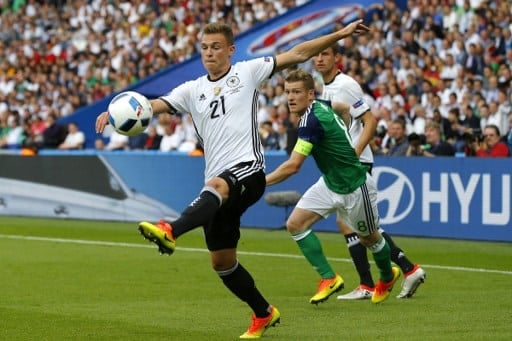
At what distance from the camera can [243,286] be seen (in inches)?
349

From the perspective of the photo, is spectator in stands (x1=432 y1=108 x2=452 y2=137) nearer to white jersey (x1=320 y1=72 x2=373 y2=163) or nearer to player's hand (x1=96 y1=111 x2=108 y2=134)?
white jersey (x1=320 y1=72 x2=373 y2=163)

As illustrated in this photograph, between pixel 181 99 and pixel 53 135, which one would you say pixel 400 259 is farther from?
pixel 53 135

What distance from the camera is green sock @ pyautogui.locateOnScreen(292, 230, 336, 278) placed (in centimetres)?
1125

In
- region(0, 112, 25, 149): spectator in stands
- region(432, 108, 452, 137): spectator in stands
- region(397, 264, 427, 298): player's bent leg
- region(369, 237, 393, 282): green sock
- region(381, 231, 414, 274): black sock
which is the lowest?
region(0, 112, 25, 149): spectator in stands

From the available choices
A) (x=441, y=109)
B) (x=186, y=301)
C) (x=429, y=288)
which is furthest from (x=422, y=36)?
(x=186, y=301)

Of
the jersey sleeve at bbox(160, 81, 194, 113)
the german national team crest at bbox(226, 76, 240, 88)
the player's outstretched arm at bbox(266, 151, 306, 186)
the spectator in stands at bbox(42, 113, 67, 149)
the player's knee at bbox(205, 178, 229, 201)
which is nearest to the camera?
the player's knee at bbox(205, 178, 229, 201)

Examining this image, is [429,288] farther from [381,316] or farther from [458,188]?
[458,188]

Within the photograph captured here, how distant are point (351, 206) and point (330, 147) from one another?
0.61 meters

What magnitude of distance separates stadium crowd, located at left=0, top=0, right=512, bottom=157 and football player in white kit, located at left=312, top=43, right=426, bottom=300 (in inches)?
48.0

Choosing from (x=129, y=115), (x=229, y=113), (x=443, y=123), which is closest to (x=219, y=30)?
(x=229, y=113)

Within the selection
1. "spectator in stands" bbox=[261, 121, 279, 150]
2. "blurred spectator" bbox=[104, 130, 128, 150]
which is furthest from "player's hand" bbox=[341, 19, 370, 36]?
"blurred spectator" bbox=[104, 130, 128, 150]

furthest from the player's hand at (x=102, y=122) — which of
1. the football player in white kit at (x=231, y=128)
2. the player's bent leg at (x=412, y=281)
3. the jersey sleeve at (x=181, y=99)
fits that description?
the player's bent leg at (x=412, y=281)

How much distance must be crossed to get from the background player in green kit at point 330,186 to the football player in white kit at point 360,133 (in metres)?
0.19

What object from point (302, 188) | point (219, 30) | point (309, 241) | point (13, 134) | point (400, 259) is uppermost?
point (219, 30)
